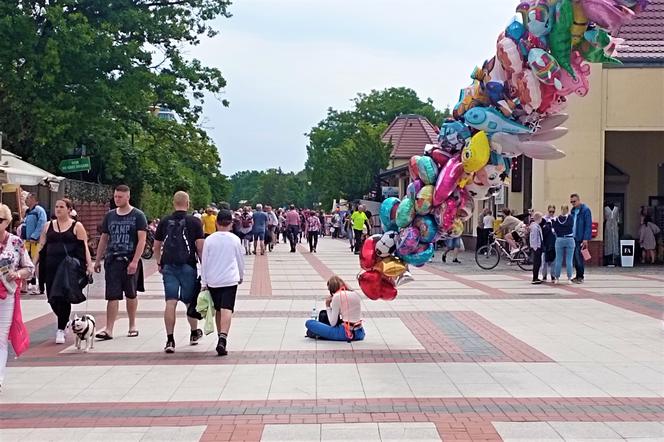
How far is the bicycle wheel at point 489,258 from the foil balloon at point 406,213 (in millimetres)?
12384

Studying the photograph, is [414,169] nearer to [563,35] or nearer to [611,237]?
[563,35]

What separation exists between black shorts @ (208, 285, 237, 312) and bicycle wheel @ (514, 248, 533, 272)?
13010 millimetres

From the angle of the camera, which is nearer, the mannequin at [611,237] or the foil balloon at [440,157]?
the foil balloon at [440,157]

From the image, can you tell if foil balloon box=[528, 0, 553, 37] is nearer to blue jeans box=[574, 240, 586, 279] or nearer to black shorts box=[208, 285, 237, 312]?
black shorts box=[208, 285, 237, 312]

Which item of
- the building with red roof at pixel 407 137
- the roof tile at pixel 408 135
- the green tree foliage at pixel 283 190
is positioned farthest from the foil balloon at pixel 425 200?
the green tree foliage at pixel 283 190

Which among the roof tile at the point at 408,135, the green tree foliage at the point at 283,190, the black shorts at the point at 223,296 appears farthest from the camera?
the green tree foliage at the point at 283,190

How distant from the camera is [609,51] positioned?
8.88m

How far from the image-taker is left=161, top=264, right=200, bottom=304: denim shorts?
9664 millimetres

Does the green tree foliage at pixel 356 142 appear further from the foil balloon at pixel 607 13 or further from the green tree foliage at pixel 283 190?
the foil balloon at pixel 607 13

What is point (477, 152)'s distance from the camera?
30.5 ft

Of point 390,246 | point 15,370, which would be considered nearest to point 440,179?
point 390,246

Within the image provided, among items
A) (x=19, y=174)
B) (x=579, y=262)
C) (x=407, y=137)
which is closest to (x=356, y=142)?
(x=407, y=137)

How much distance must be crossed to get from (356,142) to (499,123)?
43.2 meters

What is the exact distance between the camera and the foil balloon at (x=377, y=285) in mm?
10109
